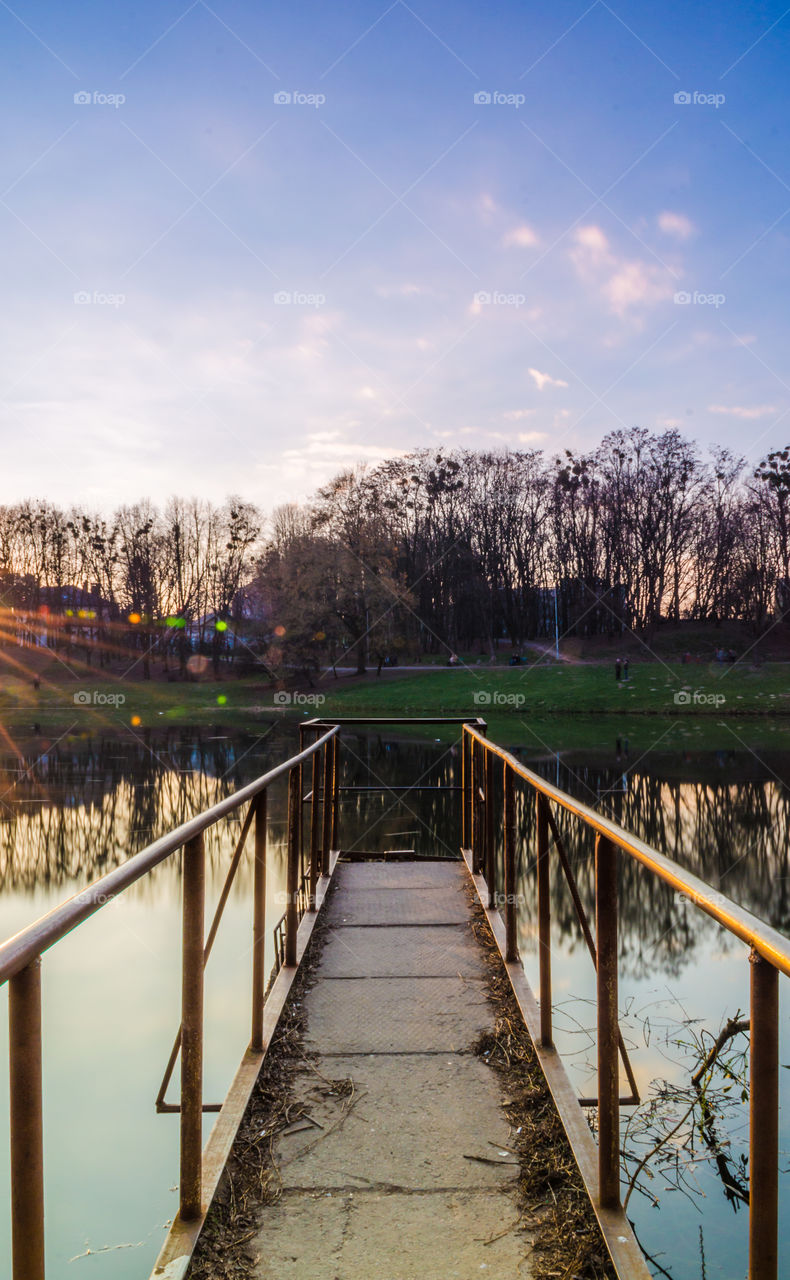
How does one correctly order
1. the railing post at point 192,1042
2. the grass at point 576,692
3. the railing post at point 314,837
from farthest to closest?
1. the grass at point 576,692
2. the railing post at point 314,837
3. the railing post at point 192,1042

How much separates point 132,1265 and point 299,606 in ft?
122

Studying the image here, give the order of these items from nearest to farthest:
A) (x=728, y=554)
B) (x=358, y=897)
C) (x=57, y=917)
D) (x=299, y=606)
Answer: (x=57, y=917), (x=358, y=897), (x=299, y=606), (x=728, y=554)

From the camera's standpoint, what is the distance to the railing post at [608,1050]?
7.48ft

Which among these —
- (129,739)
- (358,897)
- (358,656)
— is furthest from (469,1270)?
(358,656)

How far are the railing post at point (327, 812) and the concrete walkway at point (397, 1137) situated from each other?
74.8 inches

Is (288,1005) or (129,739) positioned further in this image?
(129,739)

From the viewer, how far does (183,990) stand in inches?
90.5

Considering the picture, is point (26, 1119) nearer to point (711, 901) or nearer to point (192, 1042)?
point (192, 1042)

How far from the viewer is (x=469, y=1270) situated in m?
2.21

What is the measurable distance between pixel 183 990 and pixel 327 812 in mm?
4940

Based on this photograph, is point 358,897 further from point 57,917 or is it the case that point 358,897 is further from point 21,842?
point 21,842
